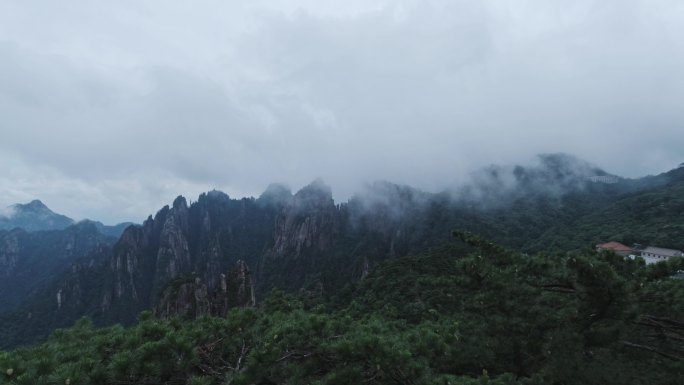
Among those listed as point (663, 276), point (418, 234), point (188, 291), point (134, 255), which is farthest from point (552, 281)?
point (134, 255)

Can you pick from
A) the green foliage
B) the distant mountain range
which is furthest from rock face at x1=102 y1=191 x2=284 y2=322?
the green foliage

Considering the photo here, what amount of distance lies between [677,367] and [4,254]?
26225cm

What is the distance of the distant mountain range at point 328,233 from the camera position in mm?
108438

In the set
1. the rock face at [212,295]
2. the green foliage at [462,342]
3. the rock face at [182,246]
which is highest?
the rock face at [182,246]

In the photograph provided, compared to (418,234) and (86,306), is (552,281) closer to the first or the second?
(418,234)

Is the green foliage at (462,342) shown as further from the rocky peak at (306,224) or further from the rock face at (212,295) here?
the rocky peak at (306,224)

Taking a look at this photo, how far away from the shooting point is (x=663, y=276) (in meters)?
9.56

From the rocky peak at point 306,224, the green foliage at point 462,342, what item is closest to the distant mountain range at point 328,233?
the rocky peak at point 306,224

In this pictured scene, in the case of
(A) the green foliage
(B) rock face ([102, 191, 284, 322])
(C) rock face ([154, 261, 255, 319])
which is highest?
(B) rock face ([102, 191, 284, 322])

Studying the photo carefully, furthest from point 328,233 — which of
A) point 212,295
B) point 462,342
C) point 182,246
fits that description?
point 462,342

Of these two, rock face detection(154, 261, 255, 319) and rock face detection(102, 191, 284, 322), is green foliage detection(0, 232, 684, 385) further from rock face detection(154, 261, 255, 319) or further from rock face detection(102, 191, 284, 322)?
rock face detection(102, 191, 284, 322)

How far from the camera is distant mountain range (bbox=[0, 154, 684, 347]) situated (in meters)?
108

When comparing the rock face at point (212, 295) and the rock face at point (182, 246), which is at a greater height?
the rock face at point (182, 246)

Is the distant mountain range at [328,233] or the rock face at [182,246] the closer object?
the distant mountain range at [328,233]
